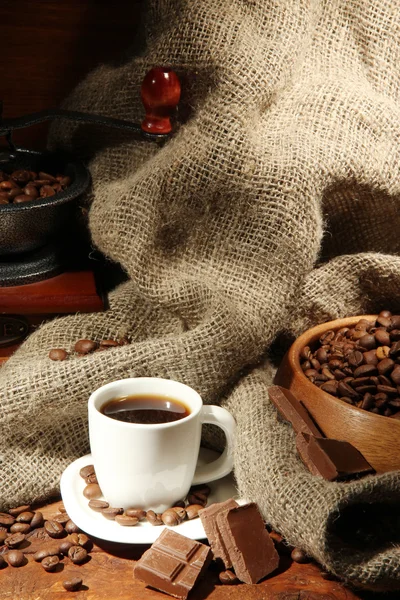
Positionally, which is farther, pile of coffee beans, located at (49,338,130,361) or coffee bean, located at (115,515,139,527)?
pile of coffee beans, located at (49,338,130,361)

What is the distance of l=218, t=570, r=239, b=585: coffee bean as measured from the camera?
3.23 ft

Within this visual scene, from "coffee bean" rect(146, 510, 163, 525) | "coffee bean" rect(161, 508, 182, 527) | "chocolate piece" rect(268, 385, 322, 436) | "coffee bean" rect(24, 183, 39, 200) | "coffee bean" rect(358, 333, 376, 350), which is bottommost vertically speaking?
"coffee bean" rect(146, 510, 163, 525)

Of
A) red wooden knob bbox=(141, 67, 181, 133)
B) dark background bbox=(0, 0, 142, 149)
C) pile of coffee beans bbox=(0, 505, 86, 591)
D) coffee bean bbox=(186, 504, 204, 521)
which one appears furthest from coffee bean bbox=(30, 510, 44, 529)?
dark background bbox=(0, 0, 142, 149)

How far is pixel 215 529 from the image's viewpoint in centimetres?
102

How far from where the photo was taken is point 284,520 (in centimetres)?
103

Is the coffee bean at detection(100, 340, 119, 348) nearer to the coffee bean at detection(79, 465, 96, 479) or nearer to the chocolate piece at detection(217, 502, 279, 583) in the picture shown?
the coffee bean at detection(79, 465, 96, 479)

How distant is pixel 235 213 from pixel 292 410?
37cm

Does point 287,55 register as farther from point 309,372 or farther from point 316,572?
point 316,572

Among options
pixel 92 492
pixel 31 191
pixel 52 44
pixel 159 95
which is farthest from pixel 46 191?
pixel 92 492

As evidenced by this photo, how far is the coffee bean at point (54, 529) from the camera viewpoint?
42.1 inches

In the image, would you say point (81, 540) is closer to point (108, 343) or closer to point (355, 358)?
point (108, 343)

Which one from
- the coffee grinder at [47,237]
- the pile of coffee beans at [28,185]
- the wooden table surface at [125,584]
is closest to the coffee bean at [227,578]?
the wooden table surface at [125,584]

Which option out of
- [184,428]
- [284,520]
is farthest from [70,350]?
[284,520]

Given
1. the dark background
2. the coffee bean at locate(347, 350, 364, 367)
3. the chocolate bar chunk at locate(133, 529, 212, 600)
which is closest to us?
the chocolate bar chunk at locate(133, 529, 212, 600)
